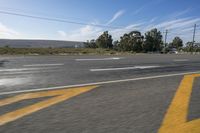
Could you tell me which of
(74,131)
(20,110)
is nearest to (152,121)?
(74,131)

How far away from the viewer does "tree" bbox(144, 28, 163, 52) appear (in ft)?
304

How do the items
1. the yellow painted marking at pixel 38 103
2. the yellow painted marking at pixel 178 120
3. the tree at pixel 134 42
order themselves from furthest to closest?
1. the tree at pixel 134 42
2. the yellow painted marking at pixel 38 103
3. the yellow painted marking at pixel 178 120

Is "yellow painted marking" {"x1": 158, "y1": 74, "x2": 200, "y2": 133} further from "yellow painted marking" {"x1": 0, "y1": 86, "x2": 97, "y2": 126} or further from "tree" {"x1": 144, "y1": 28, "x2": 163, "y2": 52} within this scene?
"tree" {"x1": 144, "y1": 28, "x2": 163, "y2": 52}

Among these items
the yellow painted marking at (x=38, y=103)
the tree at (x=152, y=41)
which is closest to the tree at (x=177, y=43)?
the tree at (x=152, y=41)

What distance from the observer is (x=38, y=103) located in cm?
472

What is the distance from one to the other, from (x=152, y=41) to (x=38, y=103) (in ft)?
305

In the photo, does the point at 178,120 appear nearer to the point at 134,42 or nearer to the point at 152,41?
the point at 134,42

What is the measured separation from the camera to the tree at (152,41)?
92.8 meters

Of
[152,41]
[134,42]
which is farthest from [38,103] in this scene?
[152,41]

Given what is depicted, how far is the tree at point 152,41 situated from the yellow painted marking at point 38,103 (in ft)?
286

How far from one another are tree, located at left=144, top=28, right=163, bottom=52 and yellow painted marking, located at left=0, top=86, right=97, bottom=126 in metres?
87.3

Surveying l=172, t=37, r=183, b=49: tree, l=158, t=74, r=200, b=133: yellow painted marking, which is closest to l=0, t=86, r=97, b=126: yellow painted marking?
l=158, t=74, r=200, b=133: yellow painted marking

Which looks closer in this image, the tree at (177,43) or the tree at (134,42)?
the tree at (134,42)

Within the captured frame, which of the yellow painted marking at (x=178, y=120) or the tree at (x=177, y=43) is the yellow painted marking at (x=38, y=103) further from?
the tree at (x=177, y=43)
